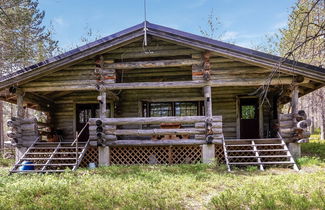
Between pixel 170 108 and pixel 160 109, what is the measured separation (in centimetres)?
58

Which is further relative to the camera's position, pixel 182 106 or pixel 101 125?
pixel 182 106

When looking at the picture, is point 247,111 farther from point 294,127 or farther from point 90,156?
point 90,156

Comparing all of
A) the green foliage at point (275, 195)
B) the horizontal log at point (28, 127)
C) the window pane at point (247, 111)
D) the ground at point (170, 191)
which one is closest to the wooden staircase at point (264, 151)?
the ground at point (170, 191)

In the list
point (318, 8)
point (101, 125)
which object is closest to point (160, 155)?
point (101, 125)

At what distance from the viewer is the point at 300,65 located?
30.0ft

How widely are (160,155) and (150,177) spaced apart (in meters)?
3.09

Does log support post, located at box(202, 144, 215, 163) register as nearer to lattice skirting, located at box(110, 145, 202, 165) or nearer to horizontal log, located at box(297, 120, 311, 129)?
lattice skirting, located at box(110, 145, 202, 165)

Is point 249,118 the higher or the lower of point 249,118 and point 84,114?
the lower

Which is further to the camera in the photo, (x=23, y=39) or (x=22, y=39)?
(x=22, y=39)

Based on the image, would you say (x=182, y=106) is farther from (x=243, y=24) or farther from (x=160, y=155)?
(x=243, y=24)

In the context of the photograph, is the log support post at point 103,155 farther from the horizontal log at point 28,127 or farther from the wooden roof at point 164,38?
the wooden roof at point 164,38

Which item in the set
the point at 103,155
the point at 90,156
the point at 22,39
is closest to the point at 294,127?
the point at 103,155

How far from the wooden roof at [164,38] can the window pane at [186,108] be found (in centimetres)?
436

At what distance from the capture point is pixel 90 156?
10344mm
